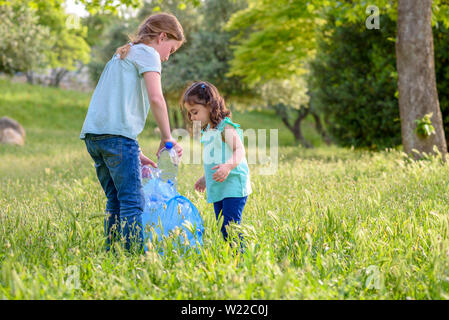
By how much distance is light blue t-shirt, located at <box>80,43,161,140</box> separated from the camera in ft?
11.2

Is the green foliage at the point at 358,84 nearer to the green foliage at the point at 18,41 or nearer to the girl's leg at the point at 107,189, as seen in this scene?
the girl's leg at the point at 107,189

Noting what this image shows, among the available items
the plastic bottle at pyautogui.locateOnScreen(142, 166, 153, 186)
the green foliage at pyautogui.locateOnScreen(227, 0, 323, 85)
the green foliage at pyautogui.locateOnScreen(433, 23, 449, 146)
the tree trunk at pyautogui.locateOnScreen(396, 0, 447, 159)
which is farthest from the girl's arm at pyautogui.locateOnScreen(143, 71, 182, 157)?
the green foliage at pyautogui.locateOnScreen(227, 0, 323, 85)

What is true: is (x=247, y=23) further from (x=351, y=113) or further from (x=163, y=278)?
(x=163, y=278)

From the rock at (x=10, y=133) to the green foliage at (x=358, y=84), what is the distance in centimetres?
1244

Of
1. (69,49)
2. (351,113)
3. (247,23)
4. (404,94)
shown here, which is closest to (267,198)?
(404,94)

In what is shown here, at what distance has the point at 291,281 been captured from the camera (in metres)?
2.62

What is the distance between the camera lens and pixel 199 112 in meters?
3.84

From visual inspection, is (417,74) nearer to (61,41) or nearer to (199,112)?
(199,112)

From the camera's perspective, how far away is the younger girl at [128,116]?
341 cm

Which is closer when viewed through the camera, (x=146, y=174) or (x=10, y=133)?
(x=146, y=174)

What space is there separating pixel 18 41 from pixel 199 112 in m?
22.0

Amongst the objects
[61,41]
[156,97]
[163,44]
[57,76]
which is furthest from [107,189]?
[57,76]

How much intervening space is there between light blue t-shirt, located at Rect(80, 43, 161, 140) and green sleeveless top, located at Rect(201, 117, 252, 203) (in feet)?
2.24

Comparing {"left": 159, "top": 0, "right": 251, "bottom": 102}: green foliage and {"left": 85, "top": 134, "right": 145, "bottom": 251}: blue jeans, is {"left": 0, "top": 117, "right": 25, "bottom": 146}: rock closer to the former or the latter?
{"left": 159, "top": 0, "right": 251, "bottom": 102}: green foliage
